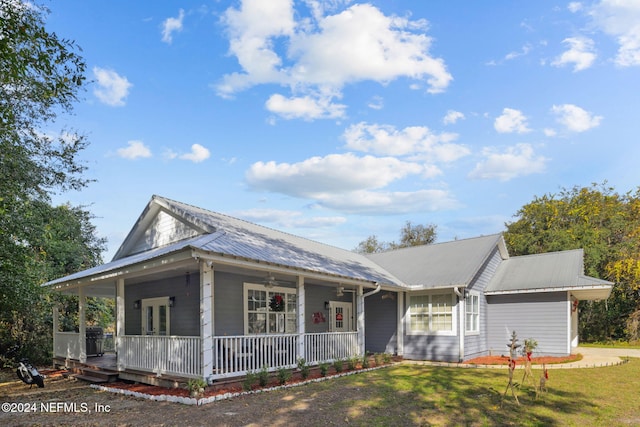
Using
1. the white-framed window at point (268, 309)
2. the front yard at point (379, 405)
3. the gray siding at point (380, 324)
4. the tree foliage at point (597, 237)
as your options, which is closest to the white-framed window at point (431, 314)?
the gray siding at point (380, 324)

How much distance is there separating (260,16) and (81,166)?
6.42m

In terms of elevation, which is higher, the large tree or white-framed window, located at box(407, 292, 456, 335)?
the large tree

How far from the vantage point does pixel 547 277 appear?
15344mm

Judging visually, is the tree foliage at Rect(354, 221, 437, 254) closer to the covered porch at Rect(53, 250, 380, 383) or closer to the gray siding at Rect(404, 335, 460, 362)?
the gray siding at Rect(404, 335, 460, 362)

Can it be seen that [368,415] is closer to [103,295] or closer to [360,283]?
[360,283]

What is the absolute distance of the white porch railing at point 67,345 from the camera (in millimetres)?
13758

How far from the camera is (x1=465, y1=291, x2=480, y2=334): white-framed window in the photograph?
49.2 feet

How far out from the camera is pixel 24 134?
34.9ft

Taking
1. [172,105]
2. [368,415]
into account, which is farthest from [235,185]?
[368,415]

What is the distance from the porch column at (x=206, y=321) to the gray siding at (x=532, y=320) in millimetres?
11687

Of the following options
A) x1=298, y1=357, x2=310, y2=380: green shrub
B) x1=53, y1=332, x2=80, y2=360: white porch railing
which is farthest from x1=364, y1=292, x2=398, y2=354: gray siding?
x1=53, y1=332, x2=80, y2=360: white porch railing

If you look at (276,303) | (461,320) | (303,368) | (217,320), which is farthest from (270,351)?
(461,320)

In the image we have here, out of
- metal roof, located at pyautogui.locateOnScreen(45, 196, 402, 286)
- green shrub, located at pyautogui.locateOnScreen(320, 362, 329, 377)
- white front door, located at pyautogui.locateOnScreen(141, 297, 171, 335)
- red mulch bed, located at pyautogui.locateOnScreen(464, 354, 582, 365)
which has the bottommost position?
red mulch bed, located at pyautogui.locateOnScreen(464, 354, 582, 365)

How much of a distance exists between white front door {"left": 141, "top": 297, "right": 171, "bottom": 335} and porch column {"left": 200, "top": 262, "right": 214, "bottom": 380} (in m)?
4.96
